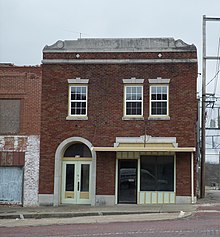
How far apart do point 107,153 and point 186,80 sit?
17.8ft

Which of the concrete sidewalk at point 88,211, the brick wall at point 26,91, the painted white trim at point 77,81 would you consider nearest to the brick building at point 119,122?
the painted white trim at point 77,81

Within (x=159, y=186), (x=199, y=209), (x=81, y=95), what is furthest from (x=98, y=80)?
(x=199, y=209)

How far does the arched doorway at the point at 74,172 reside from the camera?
25828mm

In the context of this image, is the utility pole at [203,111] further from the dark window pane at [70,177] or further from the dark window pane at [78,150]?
the dark window pane at [70,177]

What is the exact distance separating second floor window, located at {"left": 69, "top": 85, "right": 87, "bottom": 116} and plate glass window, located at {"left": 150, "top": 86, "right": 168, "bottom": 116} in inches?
135

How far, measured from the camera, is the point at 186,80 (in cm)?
2559

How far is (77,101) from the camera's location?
86.0 ft

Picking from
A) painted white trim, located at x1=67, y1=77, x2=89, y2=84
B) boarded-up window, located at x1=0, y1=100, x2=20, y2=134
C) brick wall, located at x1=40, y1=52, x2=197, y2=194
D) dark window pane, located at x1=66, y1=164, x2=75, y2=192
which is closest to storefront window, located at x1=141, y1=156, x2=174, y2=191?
brick wall, located at x1=40, y1=52, x2=197, y2=194

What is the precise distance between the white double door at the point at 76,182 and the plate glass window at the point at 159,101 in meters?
4.37

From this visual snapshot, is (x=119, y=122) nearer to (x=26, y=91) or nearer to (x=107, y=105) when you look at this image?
(x=107, y=105)

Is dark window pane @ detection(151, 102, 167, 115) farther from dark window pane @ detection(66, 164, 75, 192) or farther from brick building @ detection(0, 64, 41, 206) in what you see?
brick building @ detection(0, 64, 41, 206)

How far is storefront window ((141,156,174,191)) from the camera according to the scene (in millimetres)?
25547

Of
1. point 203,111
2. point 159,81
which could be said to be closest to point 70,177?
point 159,81

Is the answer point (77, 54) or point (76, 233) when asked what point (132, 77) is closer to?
point (77, 54)
